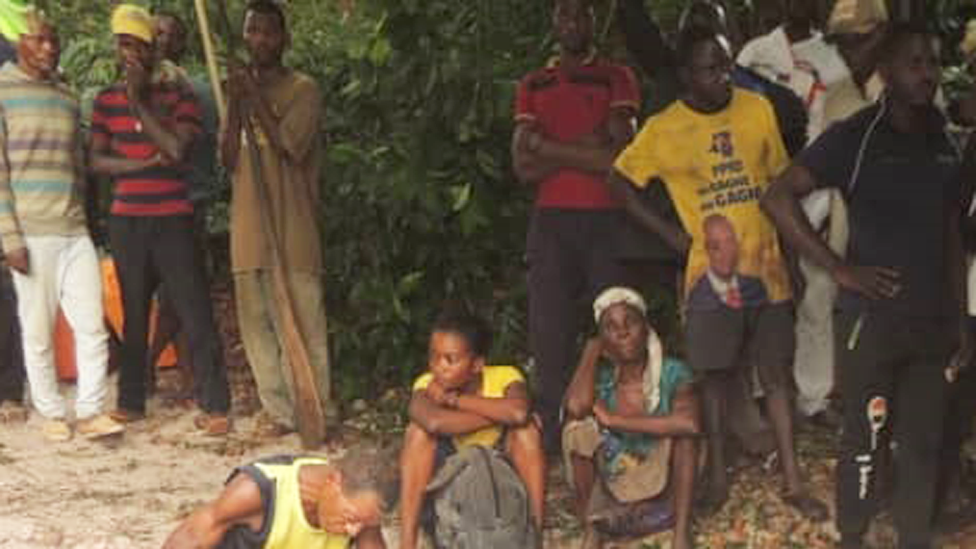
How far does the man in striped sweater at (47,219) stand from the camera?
676 cm

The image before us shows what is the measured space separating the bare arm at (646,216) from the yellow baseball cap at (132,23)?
2.26m

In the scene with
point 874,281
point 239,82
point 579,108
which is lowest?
point 874,281

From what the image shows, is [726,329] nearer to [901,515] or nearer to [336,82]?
[901,515]

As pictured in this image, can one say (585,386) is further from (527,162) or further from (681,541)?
(527,162)

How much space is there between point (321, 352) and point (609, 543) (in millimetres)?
1904

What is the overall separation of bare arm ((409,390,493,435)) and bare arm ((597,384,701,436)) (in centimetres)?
43

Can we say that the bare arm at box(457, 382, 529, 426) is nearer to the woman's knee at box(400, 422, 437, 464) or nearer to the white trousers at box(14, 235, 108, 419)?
the woman's knee at box(400, 422, 437, 464)

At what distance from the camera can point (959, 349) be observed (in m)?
4.86

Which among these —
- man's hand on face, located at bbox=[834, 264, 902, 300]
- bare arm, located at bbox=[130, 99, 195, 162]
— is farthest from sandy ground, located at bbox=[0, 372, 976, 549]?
bare arm, located at bbox=[130, 99, 195, 162]

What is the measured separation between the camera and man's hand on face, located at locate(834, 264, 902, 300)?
4797 mm

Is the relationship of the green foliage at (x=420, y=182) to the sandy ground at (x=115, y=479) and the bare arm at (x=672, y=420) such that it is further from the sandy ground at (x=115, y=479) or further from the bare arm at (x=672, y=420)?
the bare arm at (x=672, y=420)

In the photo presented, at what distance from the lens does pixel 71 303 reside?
685 cm

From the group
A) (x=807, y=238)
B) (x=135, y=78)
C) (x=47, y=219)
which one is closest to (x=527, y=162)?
(x=807, y=238)

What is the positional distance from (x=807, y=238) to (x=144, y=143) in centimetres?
310
